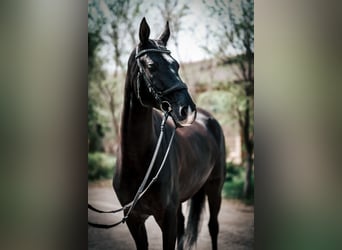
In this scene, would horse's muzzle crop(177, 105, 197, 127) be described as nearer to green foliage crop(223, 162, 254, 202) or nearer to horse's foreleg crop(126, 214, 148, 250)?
green foliage crop(223, 162, 254, 202)

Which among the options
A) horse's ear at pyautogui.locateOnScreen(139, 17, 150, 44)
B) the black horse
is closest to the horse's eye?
the black horse

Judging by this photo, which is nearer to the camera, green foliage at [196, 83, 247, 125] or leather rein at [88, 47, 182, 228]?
leather rein at [88, 47, 182, 228]

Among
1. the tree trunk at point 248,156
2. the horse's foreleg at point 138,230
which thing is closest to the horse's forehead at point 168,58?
the tree trunk at point 248,156

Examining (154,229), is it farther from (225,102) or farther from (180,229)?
(225,102)

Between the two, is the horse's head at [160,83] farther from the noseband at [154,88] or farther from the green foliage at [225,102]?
the green foliage at [225,102]

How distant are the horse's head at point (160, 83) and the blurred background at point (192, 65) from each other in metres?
0.09

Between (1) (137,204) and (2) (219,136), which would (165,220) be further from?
Answer: (2) (219,136)

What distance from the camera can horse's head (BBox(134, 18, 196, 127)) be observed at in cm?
165

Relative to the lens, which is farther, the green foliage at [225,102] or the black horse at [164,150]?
the green foliage at [225,102]

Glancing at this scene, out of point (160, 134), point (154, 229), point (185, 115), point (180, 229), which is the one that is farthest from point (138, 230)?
point (185, 115)

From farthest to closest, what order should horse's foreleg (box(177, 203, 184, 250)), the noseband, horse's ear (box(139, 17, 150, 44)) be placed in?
horse's foreleg (box(177, 203, 184, 250))
horse's ear (box(139, 17, 150, 44))
the noseband

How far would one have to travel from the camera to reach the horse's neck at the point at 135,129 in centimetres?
174
